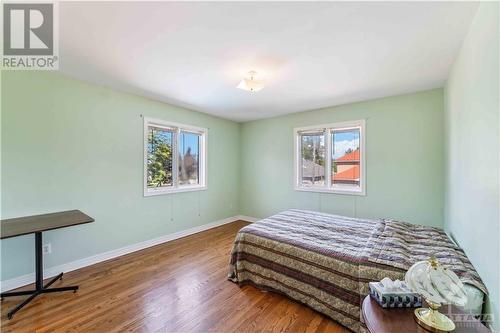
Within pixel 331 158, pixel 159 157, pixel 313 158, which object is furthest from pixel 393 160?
pixel 159 157

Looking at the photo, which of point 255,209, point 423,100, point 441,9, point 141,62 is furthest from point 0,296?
point 423,100

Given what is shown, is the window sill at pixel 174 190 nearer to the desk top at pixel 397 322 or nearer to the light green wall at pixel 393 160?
the light green wall at pixel 393 160

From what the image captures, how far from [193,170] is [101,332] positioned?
3.04 m

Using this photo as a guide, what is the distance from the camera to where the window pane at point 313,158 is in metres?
4.21

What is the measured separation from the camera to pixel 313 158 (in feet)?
14.2

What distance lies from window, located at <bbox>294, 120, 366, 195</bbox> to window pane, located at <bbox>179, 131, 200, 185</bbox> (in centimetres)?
215

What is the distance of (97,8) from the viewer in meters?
1.55

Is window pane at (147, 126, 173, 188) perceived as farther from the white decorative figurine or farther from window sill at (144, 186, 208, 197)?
the white decorative figurine

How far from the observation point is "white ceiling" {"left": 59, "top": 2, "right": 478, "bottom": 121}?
1.57 metres

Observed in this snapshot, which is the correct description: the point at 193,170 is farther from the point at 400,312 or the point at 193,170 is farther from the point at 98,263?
the point at 400,312

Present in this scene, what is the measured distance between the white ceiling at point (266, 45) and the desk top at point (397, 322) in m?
1.97

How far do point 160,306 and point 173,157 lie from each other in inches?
101

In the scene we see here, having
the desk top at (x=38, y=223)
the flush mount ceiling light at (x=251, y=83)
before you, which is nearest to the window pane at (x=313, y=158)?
the flush mount ceiling light at (x=251, y=83)

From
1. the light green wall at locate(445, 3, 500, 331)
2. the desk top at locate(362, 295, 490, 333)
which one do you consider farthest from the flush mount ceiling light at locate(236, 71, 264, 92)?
the desk top at locate(362, 295, 490, 333)
